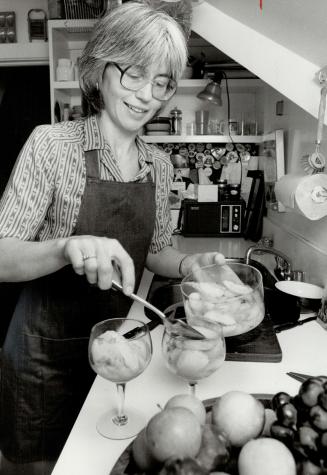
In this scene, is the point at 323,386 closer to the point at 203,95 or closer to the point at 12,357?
the point at 12,357

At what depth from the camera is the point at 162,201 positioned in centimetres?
162

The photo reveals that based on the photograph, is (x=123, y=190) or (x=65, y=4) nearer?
(x=123, y=190)

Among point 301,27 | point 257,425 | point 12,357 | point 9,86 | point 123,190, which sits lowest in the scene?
point 12,357

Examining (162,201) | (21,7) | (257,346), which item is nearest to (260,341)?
(257,346)

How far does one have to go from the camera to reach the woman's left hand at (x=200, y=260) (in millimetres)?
1268

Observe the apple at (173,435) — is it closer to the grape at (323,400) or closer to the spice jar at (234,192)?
the grape at (323,400)

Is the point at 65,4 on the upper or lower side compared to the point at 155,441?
upper

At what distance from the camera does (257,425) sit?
0.69 metres

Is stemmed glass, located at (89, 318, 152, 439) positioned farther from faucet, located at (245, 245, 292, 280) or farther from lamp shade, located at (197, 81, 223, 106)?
lamp shade, located at (197, 81, 223, 106)

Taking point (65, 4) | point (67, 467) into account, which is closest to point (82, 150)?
point (67, 467)

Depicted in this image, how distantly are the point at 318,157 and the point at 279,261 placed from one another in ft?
2.10

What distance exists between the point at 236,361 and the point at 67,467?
539 mm

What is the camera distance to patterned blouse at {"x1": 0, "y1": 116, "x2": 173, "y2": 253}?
125cm

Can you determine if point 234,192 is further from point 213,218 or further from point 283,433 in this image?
point 283,433
